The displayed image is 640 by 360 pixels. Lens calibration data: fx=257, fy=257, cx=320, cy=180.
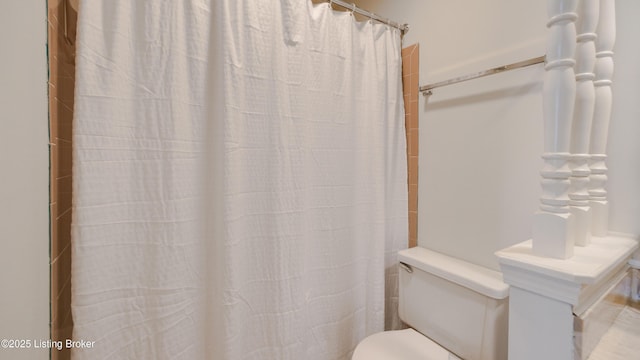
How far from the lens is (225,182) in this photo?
0.89 metres

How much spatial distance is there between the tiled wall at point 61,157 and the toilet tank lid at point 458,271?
1.25 m

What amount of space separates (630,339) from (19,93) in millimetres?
1413

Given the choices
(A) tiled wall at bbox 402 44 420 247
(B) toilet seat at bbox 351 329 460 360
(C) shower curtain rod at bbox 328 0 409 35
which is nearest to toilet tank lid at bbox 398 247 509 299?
(A) tiled wall at bbox 402 44 420 247

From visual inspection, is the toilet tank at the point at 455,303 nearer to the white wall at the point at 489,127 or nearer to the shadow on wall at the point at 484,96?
the white wall at the point at 489,127

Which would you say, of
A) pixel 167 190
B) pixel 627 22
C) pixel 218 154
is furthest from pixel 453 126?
pixel 167 190

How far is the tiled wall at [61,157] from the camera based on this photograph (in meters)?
0.70

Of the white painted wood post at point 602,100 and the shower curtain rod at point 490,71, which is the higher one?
the shower curtain rod at point 490,71

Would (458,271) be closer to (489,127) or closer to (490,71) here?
(489,127)

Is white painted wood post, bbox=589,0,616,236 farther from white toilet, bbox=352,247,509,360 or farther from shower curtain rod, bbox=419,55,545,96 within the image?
white toilet, bbox=352,247,509,360

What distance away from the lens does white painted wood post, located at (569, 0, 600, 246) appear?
0.65 m

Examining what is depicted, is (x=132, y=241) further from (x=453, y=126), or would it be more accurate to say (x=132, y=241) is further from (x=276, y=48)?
(x=453, y=126)

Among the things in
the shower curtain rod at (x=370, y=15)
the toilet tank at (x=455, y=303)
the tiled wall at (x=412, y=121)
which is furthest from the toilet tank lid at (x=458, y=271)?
the shower curtain rod at (x=370, y=15)

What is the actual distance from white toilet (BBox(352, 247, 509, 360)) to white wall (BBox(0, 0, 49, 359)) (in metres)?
0.95

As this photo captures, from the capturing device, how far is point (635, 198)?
29.9 inches
